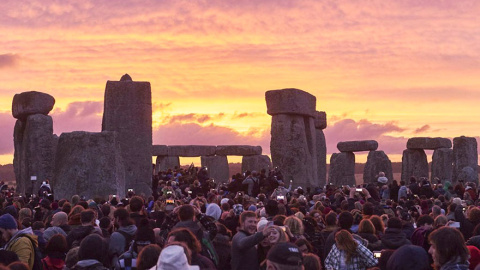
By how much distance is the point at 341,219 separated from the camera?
297 inches

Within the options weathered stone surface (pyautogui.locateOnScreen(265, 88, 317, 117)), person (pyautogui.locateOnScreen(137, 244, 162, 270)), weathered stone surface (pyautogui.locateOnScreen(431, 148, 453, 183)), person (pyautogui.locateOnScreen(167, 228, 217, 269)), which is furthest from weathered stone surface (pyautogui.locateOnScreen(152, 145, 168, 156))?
person (pyautogui.locateOnScreen(137, 244, 162, 270))

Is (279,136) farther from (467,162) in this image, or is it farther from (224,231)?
(224,231)

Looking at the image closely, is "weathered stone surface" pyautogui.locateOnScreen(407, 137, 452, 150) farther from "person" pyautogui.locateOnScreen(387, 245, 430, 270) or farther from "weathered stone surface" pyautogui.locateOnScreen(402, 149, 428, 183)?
"person" pyautogui.locateOnScreen(387, 245, 430, 270)

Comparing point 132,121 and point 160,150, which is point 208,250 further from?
point 160,150

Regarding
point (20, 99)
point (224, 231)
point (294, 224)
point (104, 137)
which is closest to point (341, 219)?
point (294, 224)

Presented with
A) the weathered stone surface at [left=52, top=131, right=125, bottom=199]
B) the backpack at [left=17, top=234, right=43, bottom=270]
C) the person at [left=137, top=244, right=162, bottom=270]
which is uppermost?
the weathered stone surface at [left=52, top=131, right=125, bottom=199]

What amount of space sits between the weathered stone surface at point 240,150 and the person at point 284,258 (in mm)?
32137

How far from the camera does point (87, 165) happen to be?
16828 mm

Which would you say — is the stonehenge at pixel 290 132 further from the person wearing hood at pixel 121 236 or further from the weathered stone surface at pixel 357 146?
the person wearing hood at pixel 121 236

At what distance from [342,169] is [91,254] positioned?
90.2 ft

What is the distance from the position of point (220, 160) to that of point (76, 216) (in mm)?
30365

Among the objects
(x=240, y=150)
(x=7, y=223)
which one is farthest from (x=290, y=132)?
(x=7, y=223)

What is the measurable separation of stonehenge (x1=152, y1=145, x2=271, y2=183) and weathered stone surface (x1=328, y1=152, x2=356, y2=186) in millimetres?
4311

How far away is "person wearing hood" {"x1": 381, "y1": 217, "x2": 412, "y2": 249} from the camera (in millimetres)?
7094
